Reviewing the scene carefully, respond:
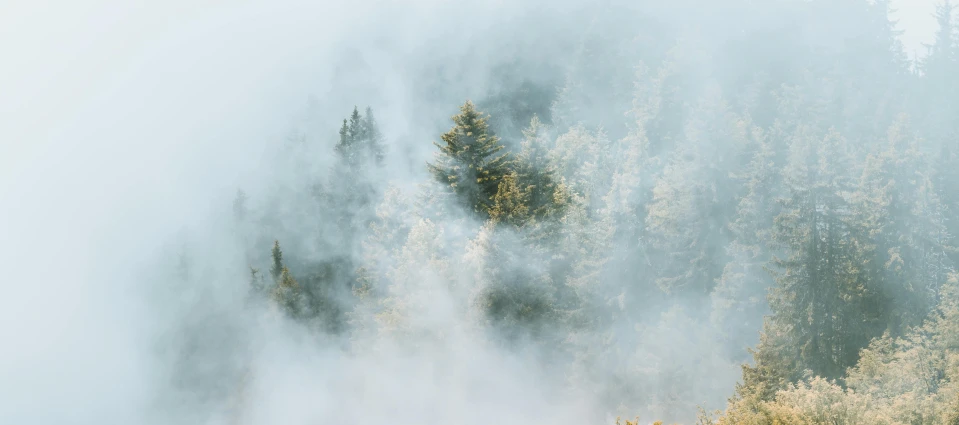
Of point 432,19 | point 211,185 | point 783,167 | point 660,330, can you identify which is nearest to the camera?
point 783,167

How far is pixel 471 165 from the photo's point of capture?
119ft

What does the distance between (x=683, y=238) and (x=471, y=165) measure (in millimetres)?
9855

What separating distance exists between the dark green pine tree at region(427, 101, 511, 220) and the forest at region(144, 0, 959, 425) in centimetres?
10

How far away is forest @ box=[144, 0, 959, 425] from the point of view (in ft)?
92.1

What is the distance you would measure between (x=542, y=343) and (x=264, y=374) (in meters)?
27.3

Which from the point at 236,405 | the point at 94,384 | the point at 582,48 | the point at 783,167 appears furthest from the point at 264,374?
the point at 94,384

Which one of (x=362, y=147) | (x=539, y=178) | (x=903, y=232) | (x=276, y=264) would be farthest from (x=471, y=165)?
(x=276, y=264)

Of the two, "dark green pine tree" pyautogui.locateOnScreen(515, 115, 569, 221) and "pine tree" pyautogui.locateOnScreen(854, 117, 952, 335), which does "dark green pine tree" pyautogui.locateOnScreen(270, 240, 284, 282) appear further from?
"pine tree" pyautogui.locateOnScreen(854, 117, 952, 335)

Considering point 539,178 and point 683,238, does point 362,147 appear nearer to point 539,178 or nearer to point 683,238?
point 539,178

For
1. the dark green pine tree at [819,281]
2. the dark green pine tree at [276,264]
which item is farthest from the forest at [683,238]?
the dark green pine tree at [276,264]

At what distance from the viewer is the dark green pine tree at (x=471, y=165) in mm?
36031

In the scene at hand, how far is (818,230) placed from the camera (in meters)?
28.8

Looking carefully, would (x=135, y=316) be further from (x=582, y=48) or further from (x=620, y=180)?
(x=620, y=180)

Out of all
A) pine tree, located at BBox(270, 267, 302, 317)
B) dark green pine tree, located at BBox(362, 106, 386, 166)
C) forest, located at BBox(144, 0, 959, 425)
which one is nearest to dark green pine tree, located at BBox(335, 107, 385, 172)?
dark green pine tree, located at BBox(362, 106, 386, 166)
